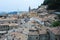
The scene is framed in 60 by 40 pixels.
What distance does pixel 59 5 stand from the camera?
101ft

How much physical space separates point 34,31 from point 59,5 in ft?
38.3

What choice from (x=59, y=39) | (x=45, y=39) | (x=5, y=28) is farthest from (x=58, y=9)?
(x=59, y=39)

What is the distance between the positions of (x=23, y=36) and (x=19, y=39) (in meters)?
0.87

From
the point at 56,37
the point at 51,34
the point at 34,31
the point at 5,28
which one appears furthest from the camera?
the point at 5,28

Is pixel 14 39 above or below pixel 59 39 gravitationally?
below

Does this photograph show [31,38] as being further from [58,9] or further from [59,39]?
[58,9]

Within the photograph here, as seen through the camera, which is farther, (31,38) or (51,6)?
(51,6)

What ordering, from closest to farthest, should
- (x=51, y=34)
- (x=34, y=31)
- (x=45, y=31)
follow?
(x=51, y=34), (x=45, y=31), (x=34, y=31)

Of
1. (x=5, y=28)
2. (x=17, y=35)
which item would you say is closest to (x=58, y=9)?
(x=5, y=28)

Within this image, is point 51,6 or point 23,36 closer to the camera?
point 23,36

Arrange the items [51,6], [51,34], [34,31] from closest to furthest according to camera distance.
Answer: [51,34] < [34,31] < [51,6]

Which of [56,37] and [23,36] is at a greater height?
[56,37]

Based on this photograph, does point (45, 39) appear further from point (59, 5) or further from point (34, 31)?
point (59, 5)

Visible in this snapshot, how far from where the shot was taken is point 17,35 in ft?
69.2
